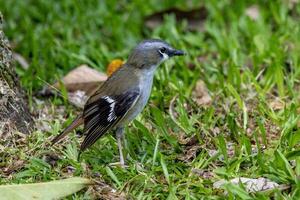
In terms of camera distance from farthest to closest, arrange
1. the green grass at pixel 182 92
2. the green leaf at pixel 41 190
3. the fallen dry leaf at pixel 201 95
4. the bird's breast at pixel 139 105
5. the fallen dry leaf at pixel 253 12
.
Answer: the fallen dry leaf at pixel 253 12 → the fallen dry leaf at pixel 201 95 → the bird's breast at pixel 139 105 → the green grass at pixel 182 92 → the green leaf at pixel 41 190

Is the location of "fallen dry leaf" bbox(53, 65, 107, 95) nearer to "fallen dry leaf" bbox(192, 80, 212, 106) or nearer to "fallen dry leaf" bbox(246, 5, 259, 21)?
"fallen dry leaf" bbox(192, 80, 212, 106)

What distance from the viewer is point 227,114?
6.04 m

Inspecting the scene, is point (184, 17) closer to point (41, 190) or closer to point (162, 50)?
point (162, 50)

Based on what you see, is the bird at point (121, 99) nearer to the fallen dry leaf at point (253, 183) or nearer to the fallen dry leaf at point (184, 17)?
the fallen dry leaf at point (253, 183)

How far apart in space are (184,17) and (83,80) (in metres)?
1.98

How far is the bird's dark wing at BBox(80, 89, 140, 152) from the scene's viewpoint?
542 centimetres

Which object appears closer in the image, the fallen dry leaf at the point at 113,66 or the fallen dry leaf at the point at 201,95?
the fallen dry leaf at the point at 201,95

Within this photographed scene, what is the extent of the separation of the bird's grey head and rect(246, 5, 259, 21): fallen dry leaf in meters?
2.54

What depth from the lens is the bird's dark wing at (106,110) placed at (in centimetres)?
542

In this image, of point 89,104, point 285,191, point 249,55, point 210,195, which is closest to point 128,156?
point 89,104

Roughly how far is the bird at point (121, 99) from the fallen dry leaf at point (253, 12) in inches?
104

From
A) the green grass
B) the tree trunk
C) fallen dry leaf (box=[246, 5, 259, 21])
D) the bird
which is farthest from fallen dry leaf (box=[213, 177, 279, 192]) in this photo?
fallen dry leaf (box=[246, 5, 259, 21])

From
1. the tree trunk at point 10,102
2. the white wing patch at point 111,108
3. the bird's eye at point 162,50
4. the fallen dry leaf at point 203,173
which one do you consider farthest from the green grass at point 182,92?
the bird's eye at point 162,50

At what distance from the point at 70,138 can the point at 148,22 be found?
2.77 metres
